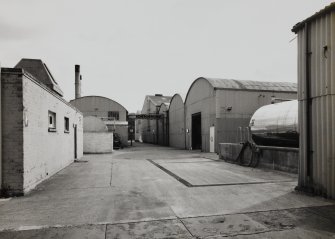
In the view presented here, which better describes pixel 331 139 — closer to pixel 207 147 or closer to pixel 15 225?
pixel 15 225

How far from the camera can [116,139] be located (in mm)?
35000

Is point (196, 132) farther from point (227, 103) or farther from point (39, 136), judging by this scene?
point (39, 136)

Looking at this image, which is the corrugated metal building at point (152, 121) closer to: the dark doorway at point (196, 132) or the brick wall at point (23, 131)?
the dark doorway at point (196, 132)

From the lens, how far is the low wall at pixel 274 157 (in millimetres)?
11203

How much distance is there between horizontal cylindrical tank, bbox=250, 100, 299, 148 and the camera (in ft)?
39.6

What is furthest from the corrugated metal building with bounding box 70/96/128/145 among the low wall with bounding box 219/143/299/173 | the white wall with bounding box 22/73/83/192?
the white wall with bounding box 22/73/83/192

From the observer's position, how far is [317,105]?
7.33 meters

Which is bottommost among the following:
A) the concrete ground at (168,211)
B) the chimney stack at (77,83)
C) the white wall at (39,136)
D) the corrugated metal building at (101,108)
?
the concrete ground at (168,211)

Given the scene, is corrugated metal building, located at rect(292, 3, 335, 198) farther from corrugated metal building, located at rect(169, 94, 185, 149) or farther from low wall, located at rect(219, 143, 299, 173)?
corrugated metal building, located at rect(169, 94, 185, 149)

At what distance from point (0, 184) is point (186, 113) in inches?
972

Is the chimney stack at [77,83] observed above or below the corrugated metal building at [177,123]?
above

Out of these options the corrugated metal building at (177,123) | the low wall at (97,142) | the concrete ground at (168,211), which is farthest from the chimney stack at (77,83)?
the concrete ground at (168,211)

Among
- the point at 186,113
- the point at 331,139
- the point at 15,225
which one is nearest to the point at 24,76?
the point at 15,225

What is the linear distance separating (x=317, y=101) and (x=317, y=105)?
0.36 feet
